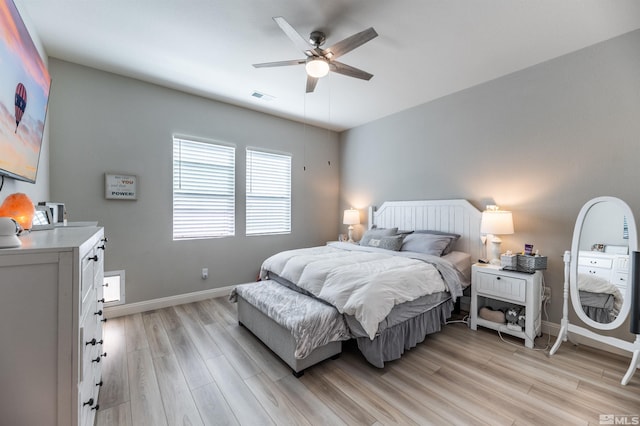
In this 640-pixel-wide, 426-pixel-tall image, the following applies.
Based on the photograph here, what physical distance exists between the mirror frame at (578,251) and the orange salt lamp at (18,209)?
3969 mm

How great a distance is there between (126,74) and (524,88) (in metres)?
4.56

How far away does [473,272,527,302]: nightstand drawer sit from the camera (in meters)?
2.53

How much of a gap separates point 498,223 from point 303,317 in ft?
7.50

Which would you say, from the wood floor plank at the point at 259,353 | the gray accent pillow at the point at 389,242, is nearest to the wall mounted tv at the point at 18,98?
the wood floor plank at the point at 259,353

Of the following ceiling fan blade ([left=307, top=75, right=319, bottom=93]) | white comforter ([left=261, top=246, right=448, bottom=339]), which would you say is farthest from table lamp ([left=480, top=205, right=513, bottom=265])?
ceiling fan blade ([left=307, top=75, right=319, bottom=93])

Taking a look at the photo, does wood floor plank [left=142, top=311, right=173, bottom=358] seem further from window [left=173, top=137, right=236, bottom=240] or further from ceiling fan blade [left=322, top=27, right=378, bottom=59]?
ceiling fan blade [left=322, top=27, right=378, bottom=59]

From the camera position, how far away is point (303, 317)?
6.57 ft

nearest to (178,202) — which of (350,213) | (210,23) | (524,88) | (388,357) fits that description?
(210,23)

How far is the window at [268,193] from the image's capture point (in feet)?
13.7

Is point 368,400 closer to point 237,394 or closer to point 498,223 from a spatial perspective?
point 237,394

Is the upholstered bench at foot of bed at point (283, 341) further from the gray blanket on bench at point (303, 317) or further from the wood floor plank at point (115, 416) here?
the wood floor plank at point (115, 416)

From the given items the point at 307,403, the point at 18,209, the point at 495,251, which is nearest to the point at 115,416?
the point at 307,403

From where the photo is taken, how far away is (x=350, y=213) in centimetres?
465

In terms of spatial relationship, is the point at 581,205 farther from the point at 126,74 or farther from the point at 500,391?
the point at 126,74
